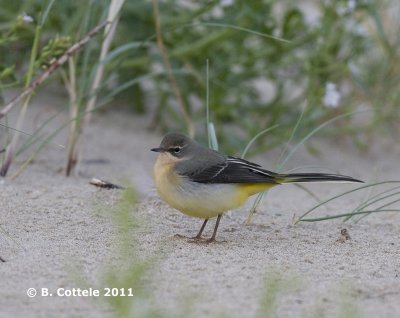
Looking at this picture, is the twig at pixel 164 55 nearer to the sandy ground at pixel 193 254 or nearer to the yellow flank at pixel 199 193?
the sandy ground at pixel 193 254

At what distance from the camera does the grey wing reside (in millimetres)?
4864

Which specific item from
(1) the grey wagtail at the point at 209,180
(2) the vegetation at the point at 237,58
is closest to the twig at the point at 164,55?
(2) the vegetation at the point at 237,58

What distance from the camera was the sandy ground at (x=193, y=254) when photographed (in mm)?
3498

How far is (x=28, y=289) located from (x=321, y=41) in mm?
4443

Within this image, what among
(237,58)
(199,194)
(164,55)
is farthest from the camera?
(237,58)

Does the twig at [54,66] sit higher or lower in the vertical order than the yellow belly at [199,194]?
higher

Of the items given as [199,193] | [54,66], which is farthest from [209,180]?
[54,66]

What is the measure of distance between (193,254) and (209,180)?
687 mm

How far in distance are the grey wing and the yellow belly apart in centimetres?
4

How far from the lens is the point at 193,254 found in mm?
4316

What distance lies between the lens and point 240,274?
12.9 ft

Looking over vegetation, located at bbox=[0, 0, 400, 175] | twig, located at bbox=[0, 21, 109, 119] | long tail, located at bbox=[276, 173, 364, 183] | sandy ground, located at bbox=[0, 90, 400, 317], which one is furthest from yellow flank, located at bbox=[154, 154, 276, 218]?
vegetation, located at bbox=[0, 0, 400, 175]

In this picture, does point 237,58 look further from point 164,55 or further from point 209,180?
point 209,180

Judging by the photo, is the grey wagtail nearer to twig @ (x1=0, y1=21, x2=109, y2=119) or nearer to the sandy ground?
the sandy ground
